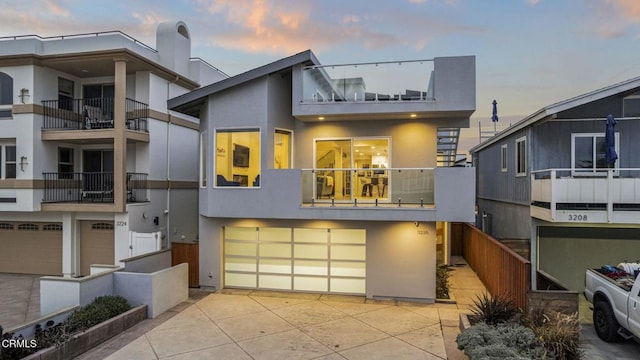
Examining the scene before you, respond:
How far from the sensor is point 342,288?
11.9 metres

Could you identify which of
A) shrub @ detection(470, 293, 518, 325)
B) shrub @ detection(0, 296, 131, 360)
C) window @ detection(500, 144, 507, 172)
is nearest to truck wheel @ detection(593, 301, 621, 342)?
shrub @ detection(470, 293, 518, 325)

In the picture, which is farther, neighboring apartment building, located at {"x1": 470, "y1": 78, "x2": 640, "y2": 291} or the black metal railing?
the black metal railing

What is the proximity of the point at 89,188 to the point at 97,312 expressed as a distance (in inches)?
310

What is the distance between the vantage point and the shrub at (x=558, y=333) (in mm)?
6496

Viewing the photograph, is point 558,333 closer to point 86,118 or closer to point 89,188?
point 89,188

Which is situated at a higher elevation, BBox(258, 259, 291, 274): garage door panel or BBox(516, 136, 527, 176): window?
BBox(516, 136, 527, 176): window

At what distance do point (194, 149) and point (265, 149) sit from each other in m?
7.50

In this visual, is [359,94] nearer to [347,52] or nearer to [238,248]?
[238,248]

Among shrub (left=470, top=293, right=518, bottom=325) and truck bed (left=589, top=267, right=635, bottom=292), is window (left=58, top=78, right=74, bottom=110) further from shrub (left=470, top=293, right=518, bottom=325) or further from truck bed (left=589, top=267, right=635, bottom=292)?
truck bed (left=589, top=267, right=635, bottom=292)

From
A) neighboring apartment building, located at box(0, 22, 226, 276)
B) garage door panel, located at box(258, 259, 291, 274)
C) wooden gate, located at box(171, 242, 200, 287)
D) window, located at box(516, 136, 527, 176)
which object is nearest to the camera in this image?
garage door panel, located at box(258, 259, 291, 274)

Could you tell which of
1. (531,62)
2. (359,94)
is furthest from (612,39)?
(359,94)

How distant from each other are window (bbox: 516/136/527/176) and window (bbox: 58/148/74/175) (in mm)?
17303

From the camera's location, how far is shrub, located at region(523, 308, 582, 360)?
650cm

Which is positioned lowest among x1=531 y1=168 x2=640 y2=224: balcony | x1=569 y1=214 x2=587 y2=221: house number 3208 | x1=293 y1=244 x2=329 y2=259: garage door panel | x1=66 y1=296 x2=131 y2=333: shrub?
x1=66 y1=296 x2=131 y2=333: shrub
